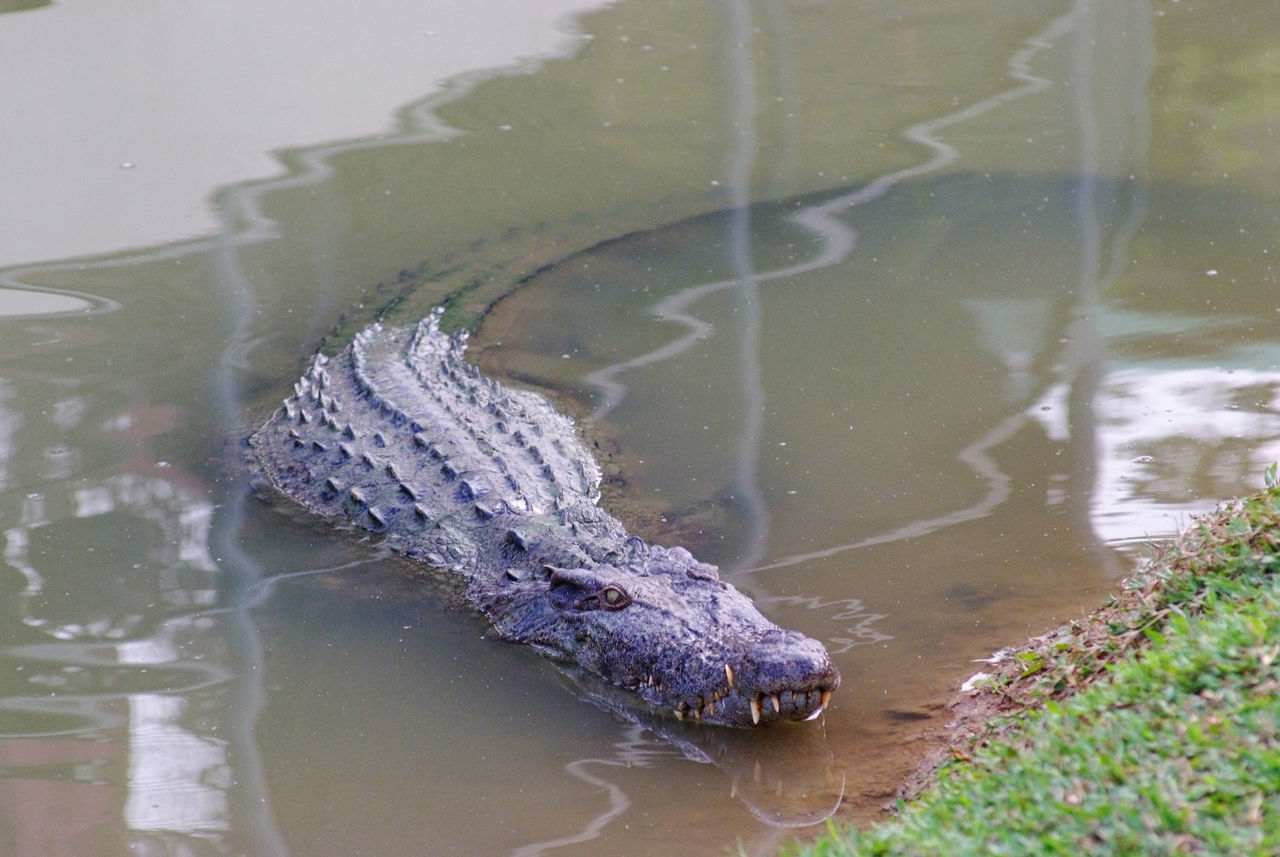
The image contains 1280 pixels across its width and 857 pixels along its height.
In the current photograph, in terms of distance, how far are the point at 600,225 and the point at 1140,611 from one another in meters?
5.30

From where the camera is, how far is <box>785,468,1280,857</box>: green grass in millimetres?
2162

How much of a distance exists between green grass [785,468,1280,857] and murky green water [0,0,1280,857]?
0.59m

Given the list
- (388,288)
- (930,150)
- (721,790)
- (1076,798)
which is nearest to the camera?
(1076,798)

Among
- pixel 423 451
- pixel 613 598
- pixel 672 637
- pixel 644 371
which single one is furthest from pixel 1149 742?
pixel 644 371

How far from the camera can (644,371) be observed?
620 cm

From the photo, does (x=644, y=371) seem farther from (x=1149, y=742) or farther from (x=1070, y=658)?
(x=1149, y=742)

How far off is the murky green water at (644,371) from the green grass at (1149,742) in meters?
0.59

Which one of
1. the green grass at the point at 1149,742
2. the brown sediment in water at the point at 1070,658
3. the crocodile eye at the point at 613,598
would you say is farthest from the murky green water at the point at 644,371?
the green grass at the point at 1149,742

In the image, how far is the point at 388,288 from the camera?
745cm

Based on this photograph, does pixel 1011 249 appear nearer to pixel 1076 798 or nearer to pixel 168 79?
pixel 1076 798

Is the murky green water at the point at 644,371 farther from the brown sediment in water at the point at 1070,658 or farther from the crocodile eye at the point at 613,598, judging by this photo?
the crocodile eye at the point at 613,598

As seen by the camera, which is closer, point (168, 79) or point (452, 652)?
point (452, 652)

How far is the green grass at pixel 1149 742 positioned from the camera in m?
2.16

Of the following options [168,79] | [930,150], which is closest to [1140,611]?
[930,150]
